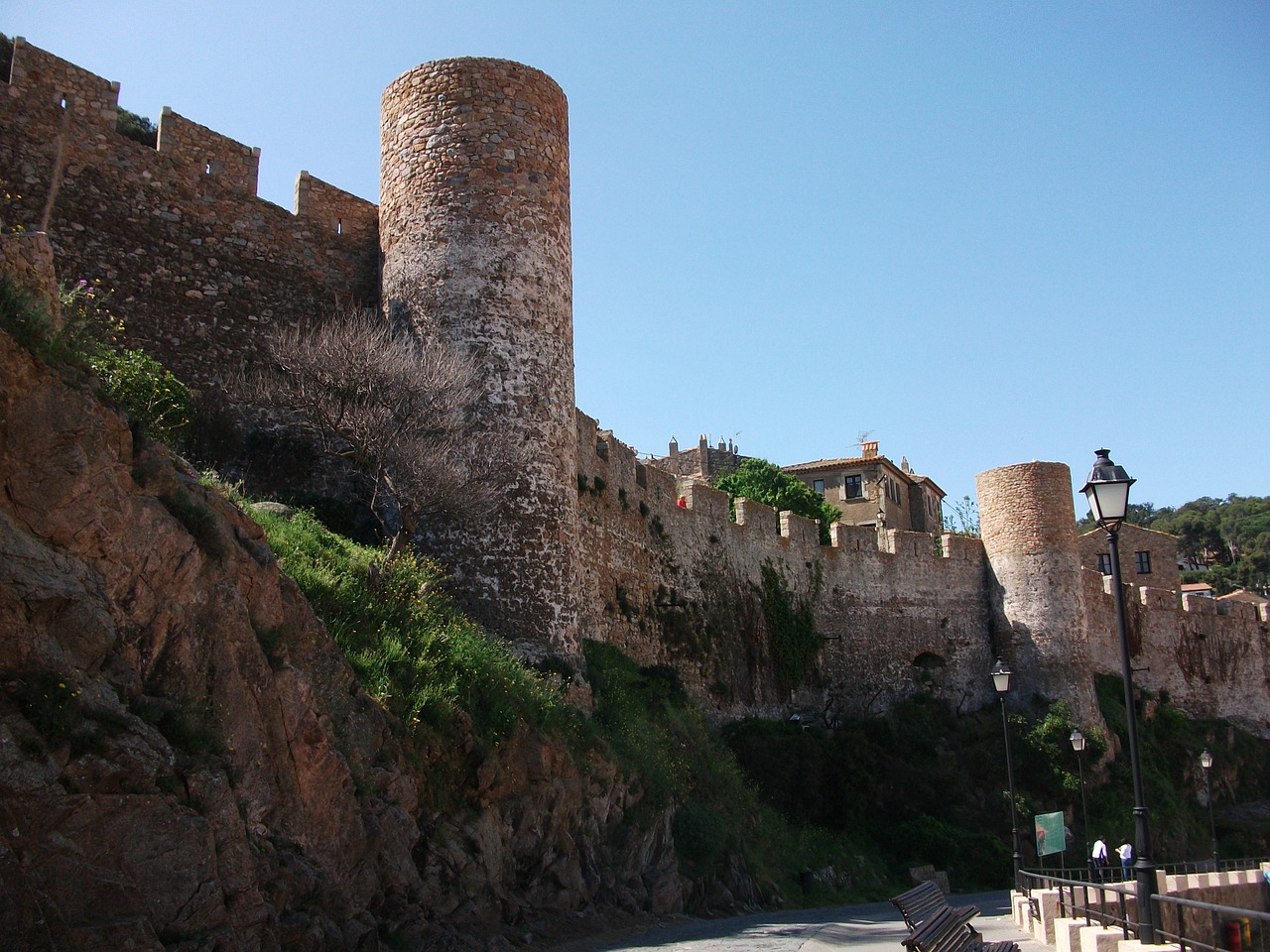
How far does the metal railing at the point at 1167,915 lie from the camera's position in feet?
31.3

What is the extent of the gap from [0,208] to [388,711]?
33.5 feet

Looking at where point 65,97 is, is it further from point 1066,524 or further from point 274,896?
point 1066,524

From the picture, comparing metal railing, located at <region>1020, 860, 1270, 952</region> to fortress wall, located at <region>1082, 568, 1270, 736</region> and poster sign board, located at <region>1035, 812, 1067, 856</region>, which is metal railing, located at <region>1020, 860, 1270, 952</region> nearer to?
poster sign board, located at <region>1035, 812, 1067, 856</region>

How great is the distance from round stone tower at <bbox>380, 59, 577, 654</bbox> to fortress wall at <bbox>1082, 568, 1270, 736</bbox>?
27232 millimetres

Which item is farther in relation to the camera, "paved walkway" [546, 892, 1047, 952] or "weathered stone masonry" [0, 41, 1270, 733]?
"weathered stone masonry" [0, 41, 1270, 733]

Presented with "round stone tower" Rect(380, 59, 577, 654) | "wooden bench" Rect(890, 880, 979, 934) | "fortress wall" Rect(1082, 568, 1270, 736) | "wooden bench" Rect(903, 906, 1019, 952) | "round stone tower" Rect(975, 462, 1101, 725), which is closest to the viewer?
"wooden bench" Rect(903, 906, 1019, 952)

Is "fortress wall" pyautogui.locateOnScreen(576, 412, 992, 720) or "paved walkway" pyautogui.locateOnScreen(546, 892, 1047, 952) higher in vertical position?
"fortress wall" pyautogui.locateOnScreen(576, 412, 992, 720)

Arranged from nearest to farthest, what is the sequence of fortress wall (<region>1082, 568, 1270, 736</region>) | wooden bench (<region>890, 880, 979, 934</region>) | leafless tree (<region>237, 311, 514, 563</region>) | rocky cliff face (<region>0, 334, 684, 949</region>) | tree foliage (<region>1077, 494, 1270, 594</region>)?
1. rocky cliff face (<region>0, 334, 684, 949</region>)
2. wooden bench (<region>890, 880, 979, 934</region>)
3. leafless tree (<region>237, 311, 514, 563</region>)
4. fortress wall (<region>1082, 568, 1270, 736</region>)
5. tree foliage (<region>1077, 494, 1270, 594</region>)

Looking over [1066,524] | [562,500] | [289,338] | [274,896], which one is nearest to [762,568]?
[1066,524]

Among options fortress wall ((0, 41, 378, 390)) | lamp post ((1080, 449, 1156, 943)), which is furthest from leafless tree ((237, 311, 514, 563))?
lamp post ((1080, 449, 1156, 943))

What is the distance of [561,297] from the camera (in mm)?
20062

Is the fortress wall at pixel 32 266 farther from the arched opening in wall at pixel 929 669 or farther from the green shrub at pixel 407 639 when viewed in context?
the arched opening in wall at pixel 929 669

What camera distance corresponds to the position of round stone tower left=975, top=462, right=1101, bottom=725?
36656mm

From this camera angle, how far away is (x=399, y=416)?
1747 cm
